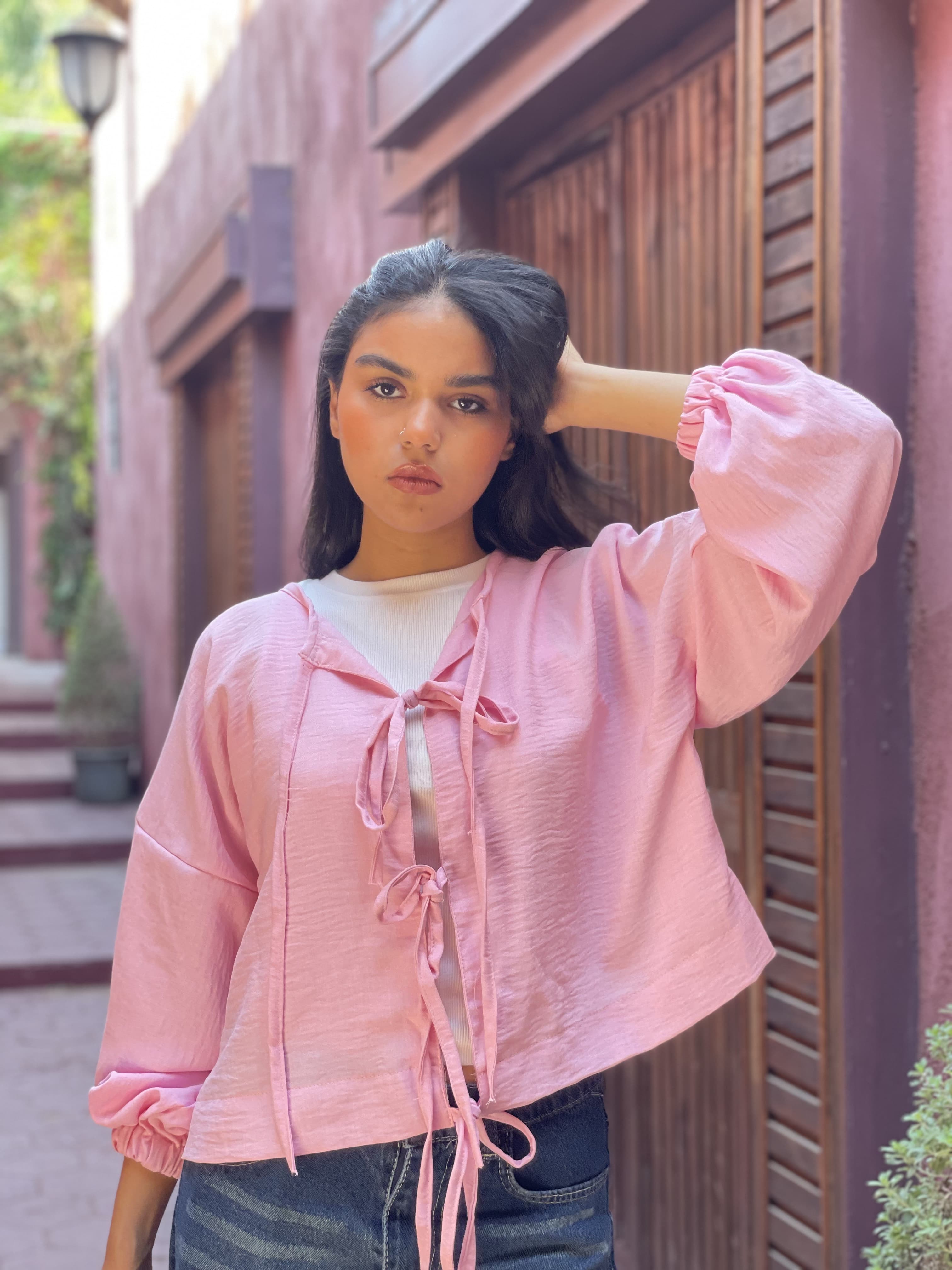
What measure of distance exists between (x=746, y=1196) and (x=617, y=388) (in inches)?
66.0

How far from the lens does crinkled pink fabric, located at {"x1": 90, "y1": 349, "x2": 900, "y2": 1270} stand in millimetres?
1491

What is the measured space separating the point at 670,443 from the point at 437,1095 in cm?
172

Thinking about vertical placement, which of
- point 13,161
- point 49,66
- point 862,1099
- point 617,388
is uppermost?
point 49,66

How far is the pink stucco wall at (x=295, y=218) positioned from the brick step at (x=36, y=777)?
61cm

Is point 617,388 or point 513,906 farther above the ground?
point 617,388

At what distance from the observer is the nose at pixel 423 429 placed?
1.61 m

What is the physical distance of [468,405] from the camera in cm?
166

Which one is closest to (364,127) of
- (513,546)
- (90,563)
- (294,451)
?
(294,451)

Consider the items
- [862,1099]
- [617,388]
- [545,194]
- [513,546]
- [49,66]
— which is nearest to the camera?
[617,388]

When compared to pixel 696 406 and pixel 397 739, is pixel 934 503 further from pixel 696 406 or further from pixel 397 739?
pixel 397 739

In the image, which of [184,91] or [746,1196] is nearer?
[746,1196]

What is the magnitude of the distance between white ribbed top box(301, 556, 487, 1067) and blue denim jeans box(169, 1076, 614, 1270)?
12cm

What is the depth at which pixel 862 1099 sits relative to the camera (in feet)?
7.22

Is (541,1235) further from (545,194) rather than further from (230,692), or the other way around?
(545,194)
